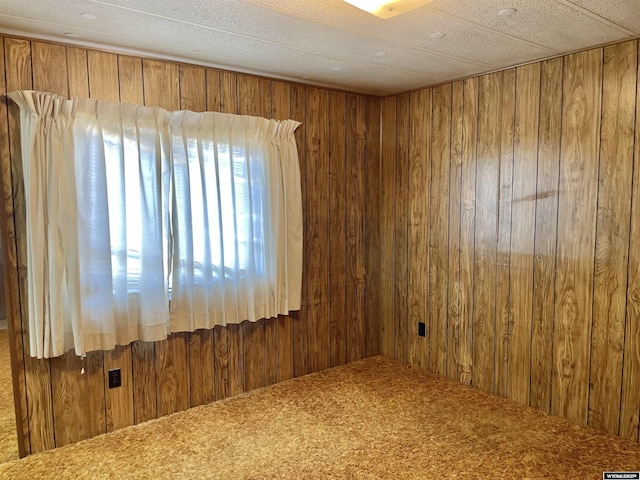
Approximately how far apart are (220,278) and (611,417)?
2.62 metres

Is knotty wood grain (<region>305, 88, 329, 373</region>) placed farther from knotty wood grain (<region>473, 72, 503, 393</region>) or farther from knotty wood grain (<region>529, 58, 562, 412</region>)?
knotty wood grain (<region>529, 58, 562, 412</region>)

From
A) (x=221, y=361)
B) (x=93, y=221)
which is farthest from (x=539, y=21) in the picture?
(x=221, y=361)

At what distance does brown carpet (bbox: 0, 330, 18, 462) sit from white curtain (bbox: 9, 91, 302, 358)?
169 millimetres

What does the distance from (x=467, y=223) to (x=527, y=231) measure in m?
0.48

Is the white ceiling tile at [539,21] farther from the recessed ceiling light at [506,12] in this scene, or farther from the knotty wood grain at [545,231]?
the knotty wood grain at [545,231]

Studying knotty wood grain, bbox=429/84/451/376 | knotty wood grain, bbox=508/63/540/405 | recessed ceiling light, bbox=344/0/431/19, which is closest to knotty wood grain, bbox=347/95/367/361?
knotty wood grain, bbox=429/84/451/376

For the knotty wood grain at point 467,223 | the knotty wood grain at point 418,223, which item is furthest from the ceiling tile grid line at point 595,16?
the knotty wood grain at point 418,223

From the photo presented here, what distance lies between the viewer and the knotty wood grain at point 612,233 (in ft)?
8.56

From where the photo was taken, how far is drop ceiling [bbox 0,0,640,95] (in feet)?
6.91

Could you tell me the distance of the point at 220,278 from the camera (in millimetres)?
3146

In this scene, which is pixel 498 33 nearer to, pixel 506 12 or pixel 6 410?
pixel 506 12

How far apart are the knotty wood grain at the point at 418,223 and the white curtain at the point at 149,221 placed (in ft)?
3.40

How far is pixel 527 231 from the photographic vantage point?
3105 millimetres

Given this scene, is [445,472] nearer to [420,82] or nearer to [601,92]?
[601,92]
